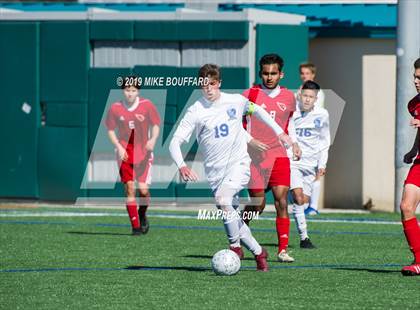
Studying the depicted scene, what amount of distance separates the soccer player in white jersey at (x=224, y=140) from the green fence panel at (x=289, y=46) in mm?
9505

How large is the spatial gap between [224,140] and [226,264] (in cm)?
134

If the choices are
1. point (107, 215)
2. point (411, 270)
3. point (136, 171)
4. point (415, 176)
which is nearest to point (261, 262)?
point (411, 270)

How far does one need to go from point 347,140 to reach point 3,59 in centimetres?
640

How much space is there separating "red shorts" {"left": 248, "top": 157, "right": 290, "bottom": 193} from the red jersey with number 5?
3.89 meters

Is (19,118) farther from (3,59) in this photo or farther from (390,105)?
(390,105)

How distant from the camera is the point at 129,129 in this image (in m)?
16.9

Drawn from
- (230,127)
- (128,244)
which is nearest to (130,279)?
(230,127)

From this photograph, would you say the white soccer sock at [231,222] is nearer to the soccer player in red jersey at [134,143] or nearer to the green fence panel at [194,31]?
the soccer player in red jersey at [134,143]

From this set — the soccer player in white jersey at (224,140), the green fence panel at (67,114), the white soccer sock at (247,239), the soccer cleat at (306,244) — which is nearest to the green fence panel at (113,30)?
the green fence panel at (67,114)

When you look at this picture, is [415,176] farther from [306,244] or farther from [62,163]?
[62,163]

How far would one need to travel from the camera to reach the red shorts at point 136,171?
1664cm

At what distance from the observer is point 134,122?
17.0 m

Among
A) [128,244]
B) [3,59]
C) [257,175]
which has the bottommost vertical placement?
[128,244]

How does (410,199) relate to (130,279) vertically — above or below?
above
